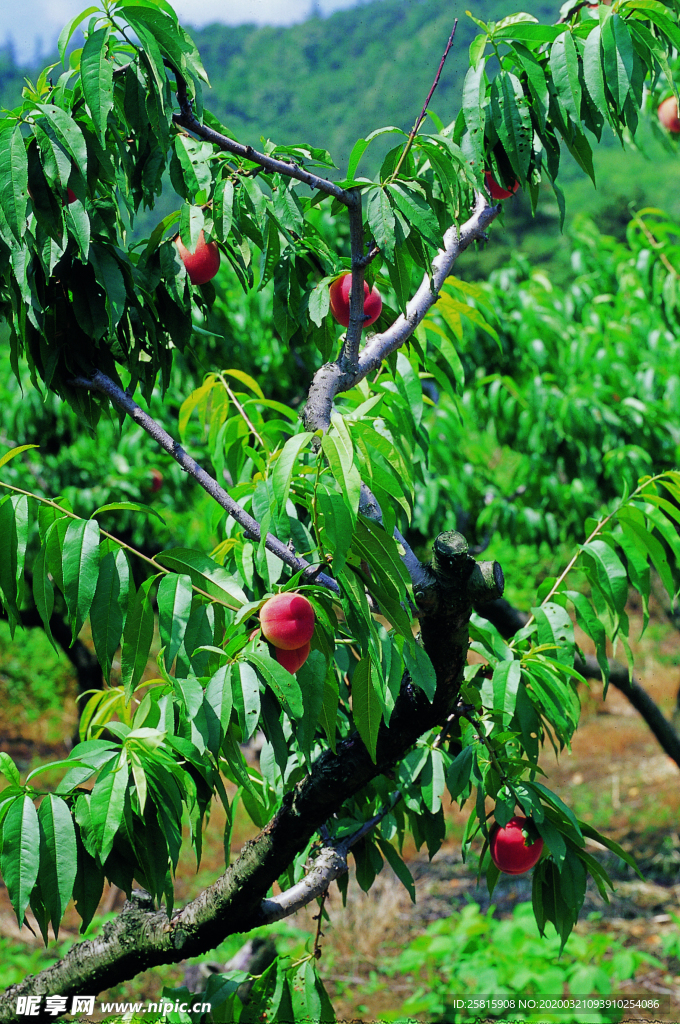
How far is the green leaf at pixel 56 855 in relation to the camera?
0.82m

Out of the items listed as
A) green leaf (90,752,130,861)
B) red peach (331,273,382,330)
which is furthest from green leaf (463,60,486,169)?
green leaf (90,752,130,861)

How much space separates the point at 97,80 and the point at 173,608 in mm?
562

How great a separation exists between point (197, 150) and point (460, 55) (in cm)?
42

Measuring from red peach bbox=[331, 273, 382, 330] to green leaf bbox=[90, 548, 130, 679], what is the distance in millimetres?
488

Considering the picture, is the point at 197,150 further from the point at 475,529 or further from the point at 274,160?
the point at 475,529

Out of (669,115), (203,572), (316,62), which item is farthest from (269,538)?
(316,62)

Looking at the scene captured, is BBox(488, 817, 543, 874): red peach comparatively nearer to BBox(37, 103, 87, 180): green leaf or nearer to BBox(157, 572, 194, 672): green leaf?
BBox(157, 572, 194, 672): green leaf

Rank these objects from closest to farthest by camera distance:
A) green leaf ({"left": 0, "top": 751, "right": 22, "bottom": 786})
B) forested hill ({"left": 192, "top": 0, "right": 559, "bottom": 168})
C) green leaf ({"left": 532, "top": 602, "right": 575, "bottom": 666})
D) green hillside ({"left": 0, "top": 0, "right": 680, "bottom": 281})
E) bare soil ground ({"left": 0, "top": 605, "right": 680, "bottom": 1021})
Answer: green leaf ({"left": 0, "top": 751, "right": 22, "bottom": 786}) → green leaf ({"left": 532, "top": 602, "right": 575, "bottom": 666}) → green hillside ({"left": 0, "top": 0, "right": 680, "bottom": 281}) → bare soil ground ({"left": 0, "top": 605, "right": 680, "bottom": 1021}) → forested hill ({"left": 192, "top": 0, "right": 559, "bottom": 168})

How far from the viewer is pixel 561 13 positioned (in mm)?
1216

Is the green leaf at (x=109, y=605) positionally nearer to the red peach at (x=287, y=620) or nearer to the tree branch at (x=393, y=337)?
the red peach at (x=287, y=620)

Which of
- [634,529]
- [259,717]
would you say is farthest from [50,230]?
[634,529]

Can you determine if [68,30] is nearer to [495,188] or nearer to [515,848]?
[495,188]

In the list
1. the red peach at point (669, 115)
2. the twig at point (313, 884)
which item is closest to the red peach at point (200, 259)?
the twig at point (313, 884)

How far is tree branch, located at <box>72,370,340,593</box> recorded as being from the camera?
39.9 inches
